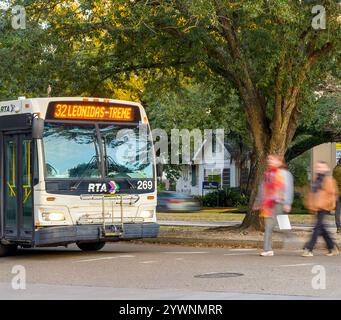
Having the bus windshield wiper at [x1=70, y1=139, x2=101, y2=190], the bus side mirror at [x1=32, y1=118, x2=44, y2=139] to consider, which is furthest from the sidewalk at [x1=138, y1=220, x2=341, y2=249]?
the bus side mirror at [x1=32, y1=118, x2=44, y2=139]

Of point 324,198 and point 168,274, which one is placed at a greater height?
point 324,198

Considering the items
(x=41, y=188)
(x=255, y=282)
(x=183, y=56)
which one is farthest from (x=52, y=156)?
(x=183, y=56)

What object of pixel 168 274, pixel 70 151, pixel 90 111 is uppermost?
pixel 90 111

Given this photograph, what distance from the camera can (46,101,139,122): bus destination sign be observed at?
675 inches

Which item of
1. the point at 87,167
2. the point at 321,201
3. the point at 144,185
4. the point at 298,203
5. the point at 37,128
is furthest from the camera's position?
Answer: the point at 298,203

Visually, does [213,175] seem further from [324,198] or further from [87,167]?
[324,198]

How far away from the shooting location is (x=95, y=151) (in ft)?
57.1

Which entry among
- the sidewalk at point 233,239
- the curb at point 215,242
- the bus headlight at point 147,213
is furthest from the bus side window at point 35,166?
the curb at point 215,242

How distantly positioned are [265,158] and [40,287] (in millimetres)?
10855

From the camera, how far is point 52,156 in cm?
1689

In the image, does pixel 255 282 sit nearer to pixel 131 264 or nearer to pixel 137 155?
pixel 131 264

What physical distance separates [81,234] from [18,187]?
1632 mm

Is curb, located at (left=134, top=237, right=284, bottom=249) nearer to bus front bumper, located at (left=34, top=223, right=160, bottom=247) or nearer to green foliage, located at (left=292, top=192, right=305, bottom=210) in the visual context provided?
bus front bumper, located at (left=34, top=223, right=160, bottom=247)

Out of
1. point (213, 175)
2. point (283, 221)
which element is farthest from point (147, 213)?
point (213, 175)
